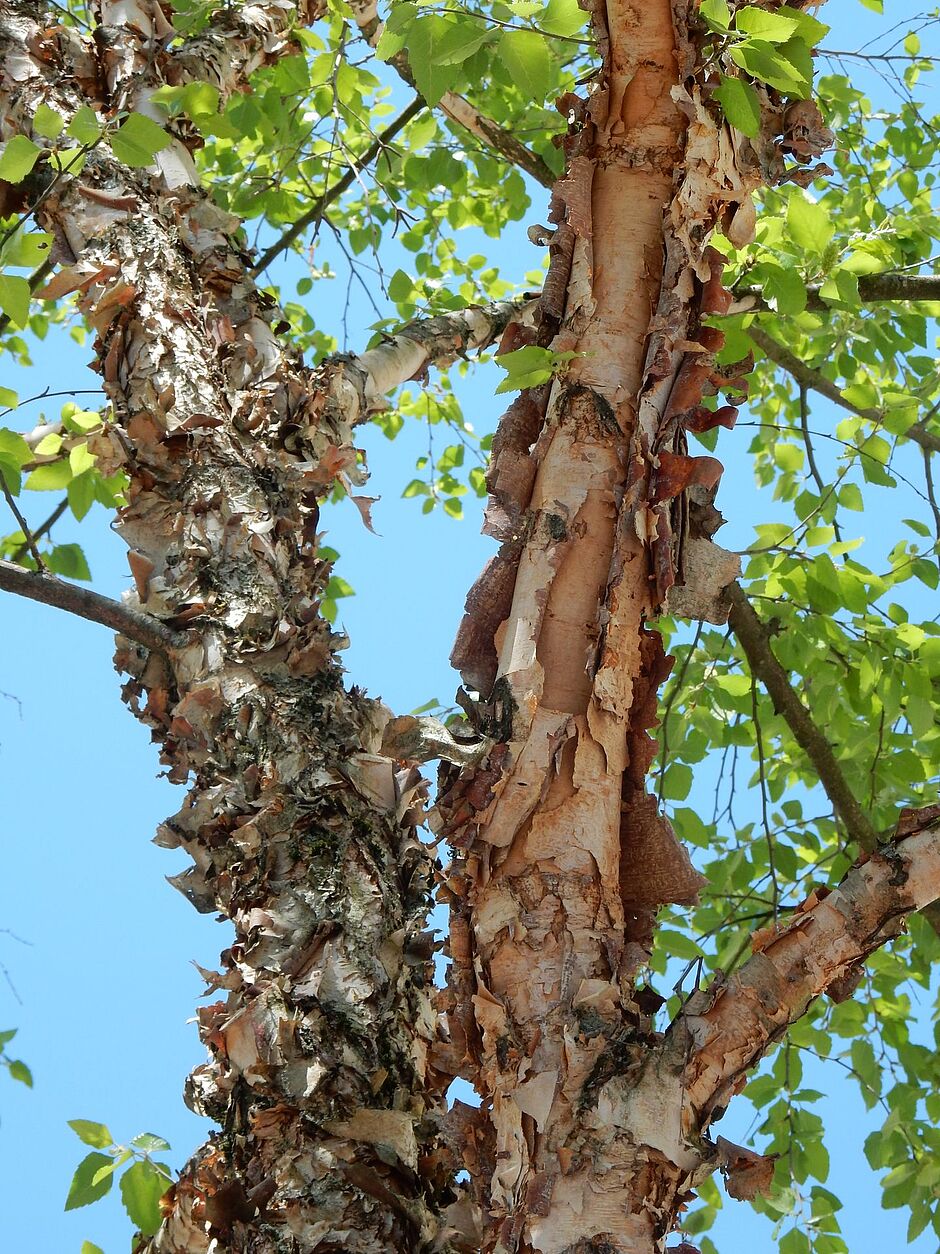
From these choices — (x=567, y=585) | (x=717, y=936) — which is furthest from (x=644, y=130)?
(x=717, y=936)

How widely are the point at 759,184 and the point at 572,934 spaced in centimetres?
81

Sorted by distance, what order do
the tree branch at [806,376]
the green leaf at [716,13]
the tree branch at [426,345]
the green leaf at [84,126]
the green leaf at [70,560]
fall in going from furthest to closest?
the tree branch at [806,376], the green leaf at [70,560], the tree branch at [426,345], the green leaf at [84,126], the green leaf at [716,13]

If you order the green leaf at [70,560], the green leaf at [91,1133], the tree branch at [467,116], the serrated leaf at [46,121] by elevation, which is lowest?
the green leaf at [91,1133]

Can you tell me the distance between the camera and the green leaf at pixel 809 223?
1620 millimetres

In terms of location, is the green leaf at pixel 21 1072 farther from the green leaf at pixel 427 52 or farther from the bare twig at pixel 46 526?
the green leaf at pixel 427 52

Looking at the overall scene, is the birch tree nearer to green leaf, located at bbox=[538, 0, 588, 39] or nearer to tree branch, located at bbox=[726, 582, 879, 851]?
green leaf, located at bbox=[538, 0, 588, 39]

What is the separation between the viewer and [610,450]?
44.6 inches

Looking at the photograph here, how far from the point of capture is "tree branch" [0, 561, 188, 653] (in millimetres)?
1425

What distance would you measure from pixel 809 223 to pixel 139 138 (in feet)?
2.91

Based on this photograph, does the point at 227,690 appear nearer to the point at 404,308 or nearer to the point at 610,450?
the point at 610,450

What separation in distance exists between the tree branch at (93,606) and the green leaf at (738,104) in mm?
822

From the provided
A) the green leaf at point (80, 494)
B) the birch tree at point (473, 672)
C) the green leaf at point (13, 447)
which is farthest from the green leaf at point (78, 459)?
the green leaf at point (13, 447)

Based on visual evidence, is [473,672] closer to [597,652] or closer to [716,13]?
[597,652]

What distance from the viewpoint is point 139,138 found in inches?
48.1
